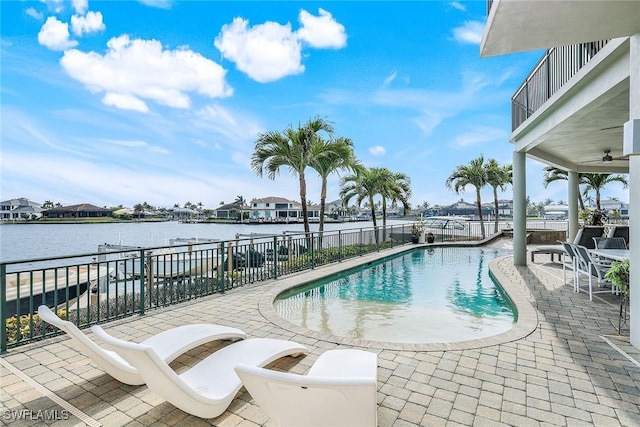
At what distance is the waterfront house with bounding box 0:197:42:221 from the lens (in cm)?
4208

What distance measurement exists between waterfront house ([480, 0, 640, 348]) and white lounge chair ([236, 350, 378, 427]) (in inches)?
145

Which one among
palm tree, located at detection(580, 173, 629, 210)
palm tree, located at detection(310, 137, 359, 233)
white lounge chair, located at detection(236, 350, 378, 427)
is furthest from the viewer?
palm tree, located at detection(580, 173, 629, 210)

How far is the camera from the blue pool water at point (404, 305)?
Result: 4.88 m

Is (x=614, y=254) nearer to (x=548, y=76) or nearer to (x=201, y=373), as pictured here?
(x=548, y=76)

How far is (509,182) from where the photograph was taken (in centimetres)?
2061

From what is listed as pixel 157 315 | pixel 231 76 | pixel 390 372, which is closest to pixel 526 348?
pixel 390 372

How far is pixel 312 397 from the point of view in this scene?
5.73 ft

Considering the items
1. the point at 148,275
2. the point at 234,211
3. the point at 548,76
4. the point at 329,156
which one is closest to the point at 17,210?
the point at 234,211

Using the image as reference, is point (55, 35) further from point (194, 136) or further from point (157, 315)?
point (194, 136)

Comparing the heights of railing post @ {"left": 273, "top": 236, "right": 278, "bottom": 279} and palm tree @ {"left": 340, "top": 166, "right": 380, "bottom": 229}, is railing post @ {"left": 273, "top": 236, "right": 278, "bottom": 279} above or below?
below

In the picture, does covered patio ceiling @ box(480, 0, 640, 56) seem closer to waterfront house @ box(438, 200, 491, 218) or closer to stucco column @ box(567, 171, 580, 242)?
stucco column @ box(567, 171, 580, 242)

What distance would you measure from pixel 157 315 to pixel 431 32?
41.8 feet

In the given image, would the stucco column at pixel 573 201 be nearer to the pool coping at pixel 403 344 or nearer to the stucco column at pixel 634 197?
the pool coping at pixel 403 344

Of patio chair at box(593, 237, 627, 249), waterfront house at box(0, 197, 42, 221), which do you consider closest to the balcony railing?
patio chair at box(593, 237, 627, 249)
